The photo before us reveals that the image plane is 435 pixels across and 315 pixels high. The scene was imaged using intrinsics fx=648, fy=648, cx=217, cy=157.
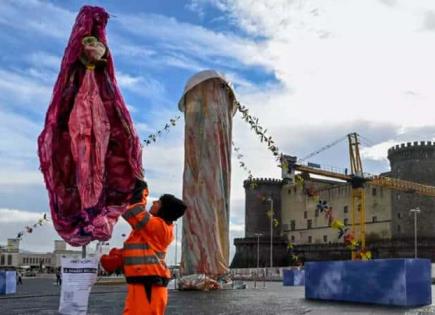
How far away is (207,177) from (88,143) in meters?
24.1

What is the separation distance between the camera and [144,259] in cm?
Result: 652

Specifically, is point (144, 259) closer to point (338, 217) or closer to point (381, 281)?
point (381, 281)

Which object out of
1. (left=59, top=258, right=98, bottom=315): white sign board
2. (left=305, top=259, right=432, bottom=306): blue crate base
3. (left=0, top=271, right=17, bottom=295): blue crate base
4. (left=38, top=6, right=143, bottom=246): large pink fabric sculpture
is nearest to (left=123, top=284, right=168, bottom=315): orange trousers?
(left=59, top=258, right=98, bottom=315): white sign board

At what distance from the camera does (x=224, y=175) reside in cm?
3164

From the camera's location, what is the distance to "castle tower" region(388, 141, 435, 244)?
86.8 meters

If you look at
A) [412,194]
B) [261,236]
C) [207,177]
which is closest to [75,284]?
[207,177]

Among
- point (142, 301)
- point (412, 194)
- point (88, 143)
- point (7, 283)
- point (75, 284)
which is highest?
point (412, 194)

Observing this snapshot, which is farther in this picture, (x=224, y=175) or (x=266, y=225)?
(x=266, y=225)

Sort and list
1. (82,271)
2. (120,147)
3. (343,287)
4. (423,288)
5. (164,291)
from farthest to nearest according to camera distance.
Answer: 1. (343,287)
2. (423,288)
3. (120,147)
4. (164,291)
5. (82,271)

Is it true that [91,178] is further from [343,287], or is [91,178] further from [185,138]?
[185,138]

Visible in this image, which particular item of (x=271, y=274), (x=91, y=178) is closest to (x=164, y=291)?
(x=91, y=178)

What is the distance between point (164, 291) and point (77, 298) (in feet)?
3.02

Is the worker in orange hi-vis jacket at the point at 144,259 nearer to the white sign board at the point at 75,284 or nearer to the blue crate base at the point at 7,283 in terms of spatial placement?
the white sign board at the point at 75,284

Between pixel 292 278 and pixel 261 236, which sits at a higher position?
pixel 261 236
